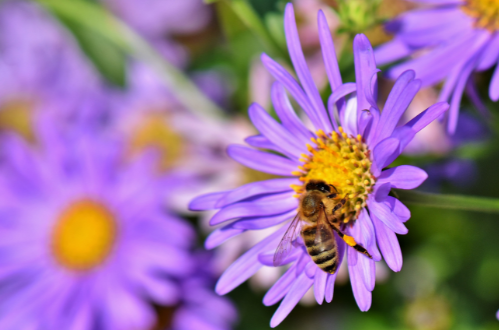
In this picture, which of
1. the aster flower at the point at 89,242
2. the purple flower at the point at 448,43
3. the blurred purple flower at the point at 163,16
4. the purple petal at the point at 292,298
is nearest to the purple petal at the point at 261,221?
the purple petal at the point at 292,298

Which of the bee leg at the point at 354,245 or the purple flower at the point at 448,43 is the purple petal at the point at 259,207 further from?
the purple flower at the point at 448,43

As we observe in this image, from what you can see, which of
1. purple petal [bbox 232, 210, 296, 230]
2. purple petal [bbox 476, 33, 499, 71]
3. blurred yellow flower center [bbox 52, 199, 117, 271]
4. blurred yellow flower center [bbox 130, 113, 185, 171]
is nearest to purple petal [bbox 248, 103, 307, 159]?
purple petal [bbox 232, 210, 296, 230]

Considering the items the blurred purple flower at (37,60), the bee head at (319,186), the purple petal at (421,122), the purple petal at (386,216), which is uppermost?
the purple petal at (421,122)

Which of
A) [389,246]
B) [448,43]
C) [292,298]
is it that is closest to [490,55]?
[448,43]

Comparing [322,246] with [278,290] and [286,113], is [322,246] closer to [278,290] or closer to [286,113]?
[278,290]

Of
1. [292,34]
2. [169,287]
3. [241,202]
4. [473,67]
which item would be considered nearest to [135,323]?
[169,287]

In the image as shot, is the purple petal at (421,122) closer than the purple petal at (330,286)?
Yes

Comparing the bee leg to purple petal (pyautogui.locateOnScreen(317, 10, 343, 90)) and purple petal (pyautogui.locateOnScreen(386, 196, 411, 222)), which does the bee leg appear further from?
purple petal (pyautogui.locateOnScreen(317, 10, 343, 90))

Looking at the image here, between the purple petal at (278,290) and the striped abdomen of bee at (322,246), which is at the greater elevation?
the striped abdomen of bee at (322,246)

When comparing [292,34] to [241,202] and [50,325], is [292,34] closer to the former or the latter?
[241,202]
